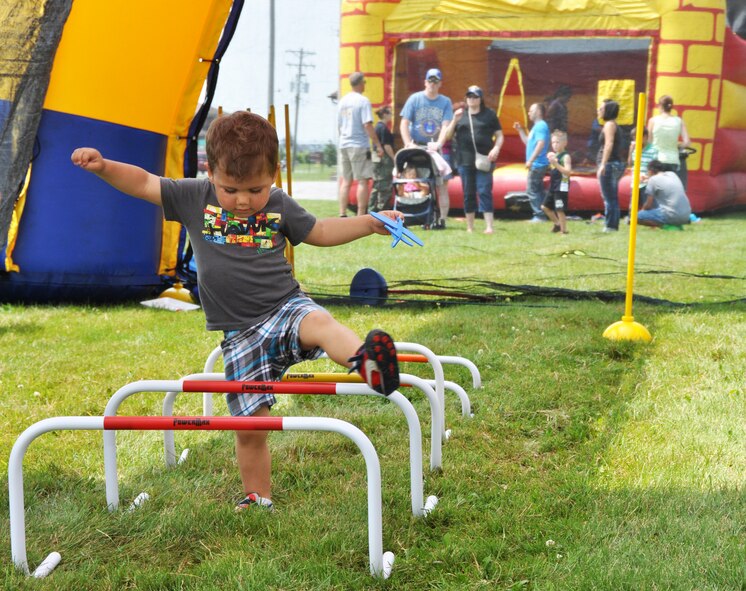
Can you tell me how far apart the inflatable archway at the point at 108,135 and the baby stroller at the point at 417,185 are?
172 centimetres

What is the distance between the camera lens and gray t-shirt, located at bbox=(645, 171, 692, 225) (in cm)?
787

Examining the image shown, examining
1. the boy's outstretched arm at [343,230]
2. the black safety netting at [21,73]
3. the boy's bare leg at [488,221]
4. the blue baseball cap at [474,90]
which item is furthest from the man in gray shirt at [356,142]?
the boy's outstretched arm at [343,230]

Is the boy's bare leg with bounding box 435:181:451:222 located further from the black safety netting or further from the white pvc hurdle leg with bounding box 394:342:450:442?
the white pvc hurdle leg with bounding box 394:342:450:442

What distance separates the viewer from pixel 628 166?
8.12 meters

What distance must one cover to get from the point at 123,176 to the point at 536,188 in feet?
17.3

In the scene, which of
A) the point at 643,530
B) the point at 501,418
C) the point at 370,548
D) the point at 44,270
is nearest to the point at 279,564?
the point at 370,548

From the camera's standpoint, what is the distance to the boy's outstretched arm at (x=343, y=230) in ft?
11.4

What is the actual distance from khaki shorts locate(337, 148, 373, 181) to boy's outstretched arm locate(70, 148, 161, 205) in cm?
471

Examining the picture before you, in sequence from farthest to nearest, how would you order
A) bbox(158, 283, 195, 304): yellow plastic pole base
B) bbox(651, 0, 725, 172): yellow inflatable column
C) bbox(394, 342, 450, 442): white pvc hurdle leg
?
1. bbox(158, 283, 195, 304): yellow plastic pole base
2. bbox(651, 0, 725, 172): yellow inflatable column
3. bbox(394, 342, 450, 442): white pvc hurdle leg

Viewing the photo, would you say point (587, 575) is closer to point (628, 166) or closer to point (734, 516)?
point (734, 516)

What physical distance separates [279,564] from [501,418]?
6.07ft

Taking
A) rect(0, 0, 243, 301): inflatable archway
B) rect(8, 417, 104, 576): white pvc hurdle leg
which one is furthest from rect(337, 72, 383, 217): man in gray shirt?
rect(8, 417, 104, 576): white pvc hurdle leg

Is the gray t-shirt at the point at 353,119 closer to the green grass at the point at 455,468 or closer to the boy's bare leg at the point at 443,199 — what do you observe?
the boy's bare leg at the point at 443,199

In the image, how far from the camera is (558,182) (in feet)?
26.6
